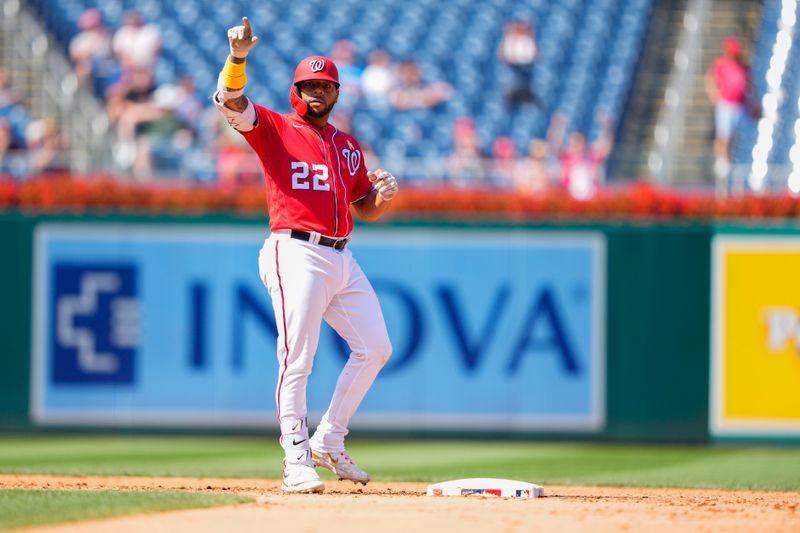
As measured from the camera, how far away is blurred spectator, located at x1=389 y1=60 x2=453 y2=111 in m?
15.2

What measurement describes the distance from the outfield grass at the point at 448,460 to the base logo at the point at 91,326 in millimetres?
573

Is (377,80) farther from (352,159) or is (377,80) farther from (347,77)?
(352,159)

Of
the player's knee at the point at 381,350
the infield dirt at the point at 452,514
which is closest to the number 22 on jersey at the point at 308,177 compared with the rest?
the player's knee at the point at 381,350

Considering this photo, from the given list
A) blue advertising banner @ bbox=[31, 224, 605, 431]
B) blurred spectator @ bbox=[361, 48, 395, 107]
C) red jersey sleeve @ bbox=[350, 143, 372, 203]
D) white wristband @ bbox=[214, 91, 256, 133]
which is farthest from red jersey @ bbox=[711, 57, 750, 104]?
white wristband @ bbox=[214, 91, 256, 133]

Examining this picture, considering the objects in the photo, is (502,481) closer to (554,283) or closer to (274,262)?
(274,262)

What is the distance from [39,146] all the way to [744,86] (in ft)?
23.6

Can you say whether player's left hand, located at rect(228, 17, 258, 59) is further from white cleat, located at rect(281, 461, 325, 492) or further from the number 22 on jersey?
white cleat, located at rect(281, 461, 325, 492)

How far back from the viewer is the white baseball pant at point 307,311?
21.2 feet

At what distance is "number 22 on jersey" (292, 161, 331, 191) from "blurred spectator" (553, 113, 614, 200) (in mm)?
5362

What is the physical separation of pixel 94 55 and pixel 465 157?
452 centimetres

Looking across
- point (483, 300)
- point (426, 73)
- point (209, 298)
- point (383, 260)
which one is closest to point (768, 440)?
point (483, 300)

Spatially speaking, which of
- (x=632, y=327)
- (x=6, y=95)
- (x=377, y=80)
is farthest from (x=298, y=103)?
(x=6, y=95)

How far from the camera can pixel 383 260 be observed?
1128 cm

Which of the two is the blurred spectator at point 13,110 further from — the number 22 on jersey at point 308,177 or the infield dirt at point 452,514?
the number 22 on jersey at point 308,177
